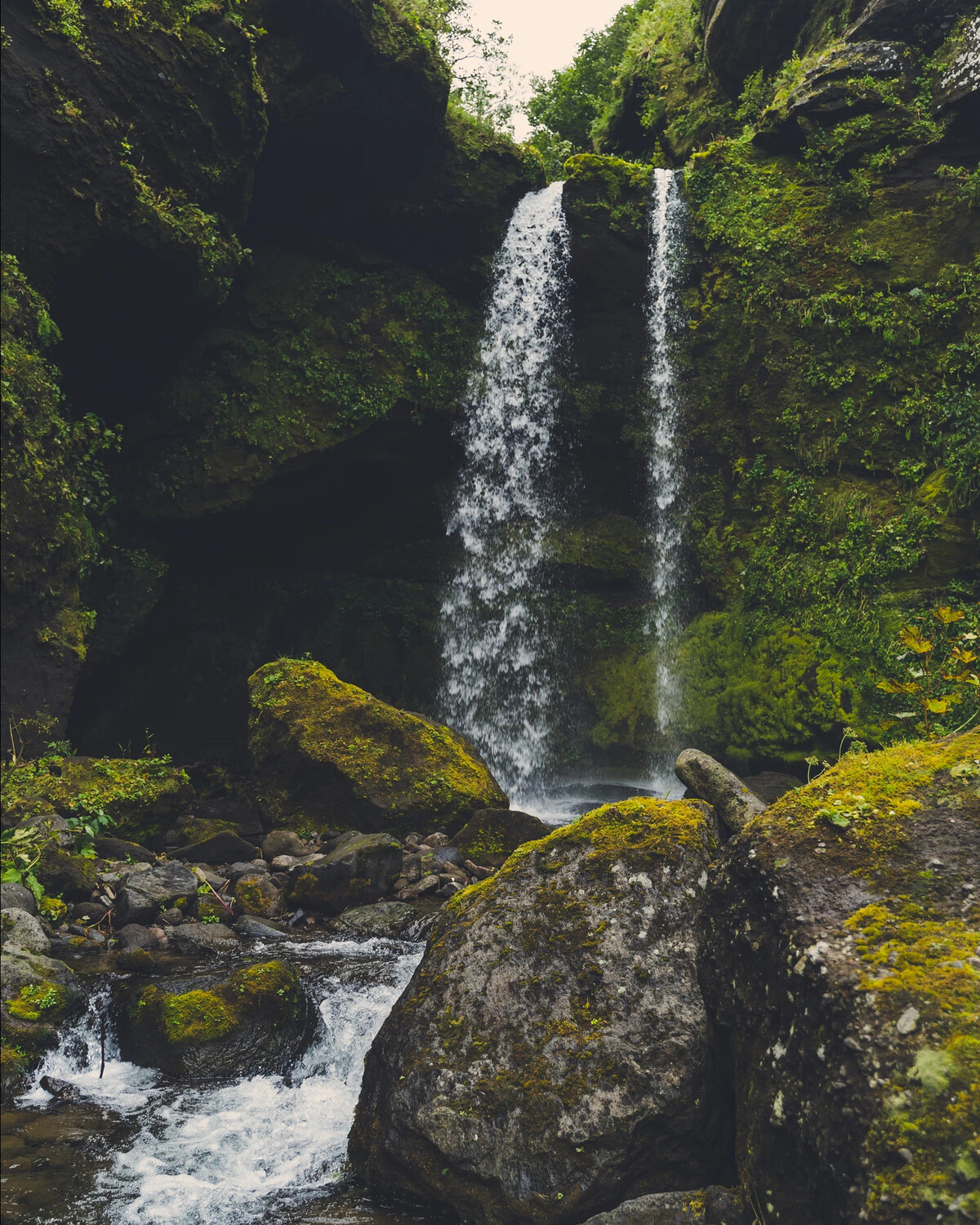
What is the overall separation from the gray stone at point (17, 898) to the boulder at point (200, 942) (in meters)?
0.95

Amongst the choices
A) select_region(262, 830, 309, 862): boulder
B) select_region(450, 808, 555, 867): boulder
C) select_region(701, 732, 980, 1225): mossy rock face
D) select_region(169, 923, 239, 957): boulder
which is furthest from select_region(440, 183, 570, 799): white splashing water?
select_region(701, 732, 980, 1225): mossy rock face

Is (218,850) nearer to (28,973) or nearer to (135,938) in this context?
(135,938)

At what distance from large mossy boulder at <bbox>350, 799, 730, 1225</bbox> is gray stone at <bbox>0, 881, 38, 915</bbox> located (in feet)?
9.21

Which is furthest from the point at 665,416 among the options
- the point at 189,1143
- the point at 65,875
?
the point at 189,1143

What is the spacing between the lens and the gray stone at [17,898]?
499 cm

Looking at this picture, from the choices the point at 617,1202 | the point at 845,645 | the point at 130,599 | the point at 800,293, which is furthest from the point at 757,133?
the point at 617,1202

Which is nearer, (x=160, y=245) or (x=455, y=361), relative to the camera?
(x=160, y=245)

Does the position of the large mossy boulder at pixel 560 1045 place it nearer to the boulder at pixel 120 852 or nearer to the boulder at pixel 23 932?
the boulder at pixel 23 932

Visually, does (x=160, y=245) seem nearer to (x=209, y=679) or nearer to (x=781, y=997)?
(x=209, y=679)

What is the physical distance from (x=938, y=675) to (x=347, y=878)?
15.7ft

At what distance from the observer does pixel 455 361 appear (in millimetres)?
13961

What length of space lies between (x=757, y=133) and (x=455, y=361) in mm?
6445

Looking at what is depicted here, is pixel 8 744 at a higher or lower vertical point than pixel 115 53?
lower

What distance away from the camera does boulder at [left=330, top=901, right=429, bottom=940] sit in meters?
6.18
